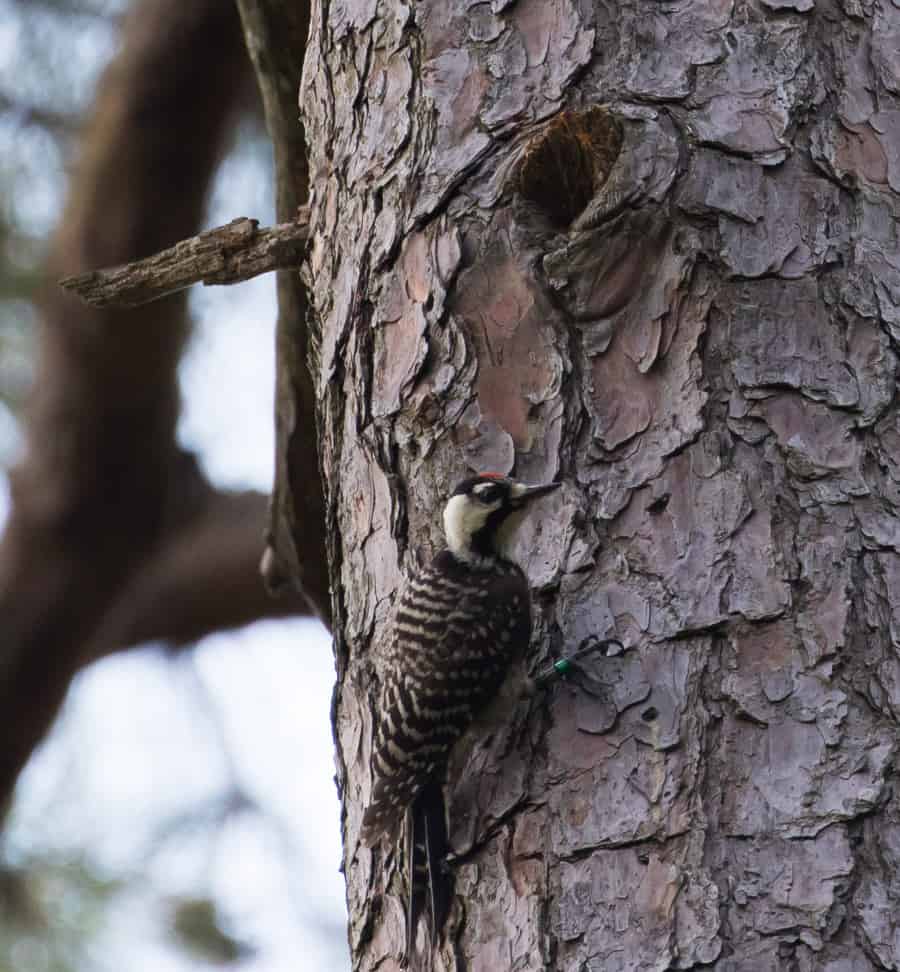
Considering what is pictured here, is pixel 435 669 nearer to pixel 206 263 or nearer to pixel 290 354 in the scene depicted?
pixel 206 263

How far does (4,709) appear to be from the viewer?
573 centimetres

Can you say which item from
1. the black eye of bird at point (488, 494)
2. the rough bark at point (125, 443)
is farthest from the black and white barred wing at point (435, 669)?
the rough bark at point (125, 443)

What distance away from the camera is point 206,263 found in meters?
3.26

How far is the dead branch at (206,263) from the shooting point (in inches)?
128

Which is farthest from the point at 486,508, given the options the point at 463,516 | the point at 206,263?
the point at 206,263

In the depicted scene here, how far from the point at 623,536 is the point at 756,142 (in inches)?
31.3

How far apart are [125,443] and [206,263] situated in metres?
2.39

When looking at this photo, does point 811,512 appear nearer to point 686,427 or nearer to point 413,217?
point 686,427

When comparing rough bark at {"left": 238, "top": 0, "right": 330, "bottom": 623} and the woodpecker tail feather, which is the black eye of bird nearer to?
the woodpecker tail feather

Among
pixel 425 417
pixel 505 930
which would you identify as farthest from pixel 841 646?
pixel 425 417

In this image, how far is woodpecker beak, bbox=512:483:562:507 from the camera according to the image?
2.71 meters

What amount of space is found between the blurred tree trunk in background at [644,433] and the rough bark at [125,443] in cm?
216

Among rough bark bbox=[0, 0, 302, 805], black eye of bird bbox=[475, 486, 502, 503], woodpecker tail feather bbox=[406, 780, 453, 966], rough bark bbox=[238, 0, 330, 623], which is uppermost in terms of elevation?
rough bark bbox=[0, 0, 302, 805]

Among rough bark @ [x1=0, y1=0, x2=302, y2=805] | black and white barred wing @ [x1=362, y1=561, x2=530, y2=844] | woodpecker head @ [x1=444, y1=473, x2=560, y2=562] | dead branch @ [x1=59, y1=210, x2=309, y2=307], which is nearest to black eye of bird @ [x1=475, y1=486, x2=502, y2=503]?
woodpecker head @ [x1=444, y1=473, x2=560, y2=562]
